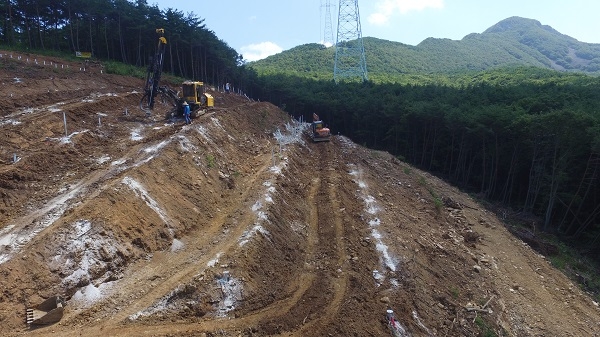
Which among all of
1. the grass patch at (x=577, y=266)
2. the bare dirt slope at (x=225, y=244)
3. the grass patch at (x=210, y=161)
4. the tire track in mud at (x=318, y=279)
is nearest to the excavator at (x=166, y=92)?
the bare dirt slope at (x=225, y=244)

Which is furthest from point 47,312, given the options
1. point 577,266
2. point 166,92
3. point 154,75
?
point 577,266

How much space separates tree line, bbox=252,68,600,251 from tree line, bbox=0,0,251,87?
1478 cm

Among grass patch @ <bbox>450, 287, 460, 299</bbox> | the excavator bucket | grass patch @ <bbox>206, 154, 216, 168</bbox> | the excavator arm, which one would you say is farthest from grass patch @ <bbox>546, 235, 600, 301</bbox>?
the excavator arm

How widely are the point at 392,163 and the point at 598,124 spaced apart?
1373 cm

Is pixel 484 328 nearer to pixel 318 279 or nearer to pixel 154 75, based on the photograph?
pixel 318 279

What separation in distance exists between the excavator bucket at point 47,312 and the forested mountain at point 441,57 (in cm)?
8778

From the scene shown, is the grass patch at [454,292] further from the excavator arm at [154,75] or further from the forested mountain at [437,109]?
the excavator arm at [154,75]

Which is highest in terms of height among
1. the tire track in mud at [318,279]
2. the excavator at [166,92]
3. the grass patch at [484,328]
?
the excavator at [166,92]

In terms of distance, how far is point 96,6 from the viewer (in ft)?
160

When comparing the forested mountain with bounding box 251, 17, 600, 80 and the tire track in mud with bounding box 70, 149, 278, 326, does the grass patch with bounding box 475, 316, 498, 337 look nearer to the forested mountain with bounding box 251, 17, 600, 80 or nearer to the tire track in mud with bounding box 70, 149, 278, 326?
the tire track in mud with bounding box 70, 149, 278, 326

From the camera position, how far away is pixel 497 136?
108 ft

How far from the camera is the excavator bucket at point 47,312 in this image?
9219 millimetres

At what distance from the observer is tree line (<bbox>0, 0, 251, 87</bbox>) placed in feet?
157

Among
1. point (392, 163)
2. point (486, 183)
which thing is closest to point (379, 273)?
point (392, 163)
